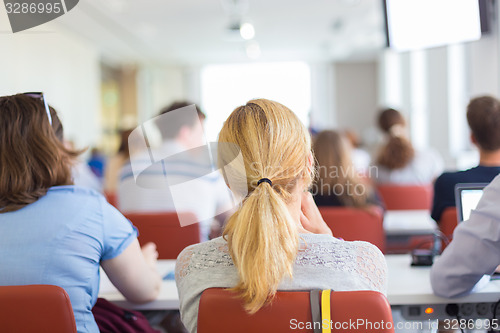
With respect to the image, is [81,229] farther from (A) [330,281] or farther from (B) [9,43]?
(B) [9,43]

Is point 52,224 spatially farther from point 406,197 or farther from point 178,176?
point 406,197

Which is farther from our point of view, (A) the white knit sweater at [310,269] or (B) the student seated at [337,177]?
(B) the student seated at [337,177]

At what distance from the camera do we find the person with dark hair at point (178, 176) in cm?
290

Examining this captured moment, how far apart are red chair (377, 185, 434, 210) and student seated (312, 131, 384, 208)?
88cm

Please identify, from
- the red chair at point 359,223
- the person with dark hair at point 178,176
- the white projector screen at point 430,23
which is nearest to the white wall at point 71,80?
the person with dark hair at point 178,176

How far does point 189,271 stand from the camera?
1.24m

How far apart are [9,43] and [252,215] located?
1.75 m

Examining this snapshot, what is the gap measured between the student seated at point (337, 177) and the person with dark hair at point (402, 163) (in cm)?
157

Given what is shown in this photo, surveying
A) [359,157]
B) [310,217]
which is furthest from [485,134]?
[359,157]

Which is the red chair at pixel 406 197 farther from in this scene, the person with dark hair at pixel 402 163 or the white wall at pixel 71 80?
the white wall at pixel 71 80

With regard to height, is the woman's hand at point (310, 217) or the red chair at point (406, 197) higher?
the woman's hand at point (310, 217)

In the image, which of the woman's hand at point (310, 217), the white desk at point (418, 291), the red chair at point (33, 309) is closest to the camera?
the red chair at point (33, 309)

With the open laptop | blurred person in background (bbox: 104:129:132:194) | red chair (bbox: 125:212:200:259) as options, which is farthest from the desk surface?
blurred person in background (bbox: 104:129:132:194)

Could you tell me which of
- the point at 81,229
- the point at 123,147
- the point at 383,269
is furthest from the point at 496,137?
the point at 123,147
